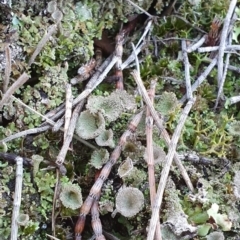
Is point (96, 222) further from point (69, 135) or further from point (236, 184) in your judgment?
point (236, 184)

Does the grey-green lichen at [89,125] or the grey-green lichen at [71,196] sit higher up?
the grey-green lichen at [89,125]

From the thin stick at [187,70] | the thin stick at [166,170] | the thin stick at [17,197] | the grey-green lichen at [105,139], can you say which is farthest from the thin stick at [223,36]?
the thin stick at [17,197]

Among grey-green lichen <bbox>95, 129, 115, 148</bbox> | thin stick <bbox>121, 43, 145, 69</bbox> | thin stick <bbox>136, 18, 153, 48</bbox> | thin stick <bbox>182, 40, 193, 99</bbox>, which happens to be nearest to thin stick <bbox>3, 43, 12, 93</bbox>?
grey-green lichen <bbox>95, 129, 115, 148</bbox>

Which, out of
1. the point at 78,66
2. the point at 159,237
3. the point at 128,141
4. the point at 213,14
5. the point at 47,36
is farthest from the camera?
the point at 213,14

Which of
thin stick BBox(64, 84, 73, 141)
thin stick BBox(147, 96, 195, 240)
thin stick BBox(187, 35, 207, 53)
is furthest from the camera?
thin stick BBox(187, 35, 207, 53)

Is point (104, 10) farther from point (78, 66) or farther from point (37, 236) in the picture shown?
point (37, 236)

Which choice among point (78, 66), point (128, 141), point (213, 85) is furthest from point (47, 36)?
point (213, 85)

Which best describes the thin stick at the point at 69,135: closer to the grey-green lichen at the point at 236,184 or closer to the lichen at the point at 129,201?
the lichen at the point at 129,201

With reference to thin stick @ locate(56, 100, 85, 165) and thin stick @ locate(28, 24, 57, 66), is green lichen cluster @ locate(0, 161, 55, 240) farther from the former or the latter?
thin stick @ locate(28, 24, 57, 66)
